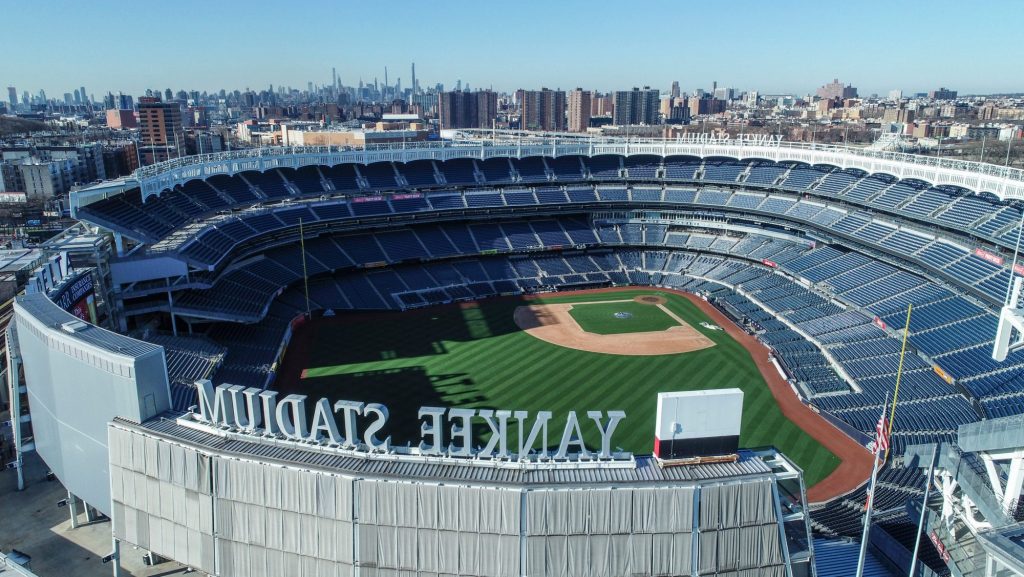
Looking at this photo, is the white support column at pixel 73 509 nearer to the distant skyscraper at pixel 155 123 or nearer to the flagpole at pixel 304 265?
the flagpole at pixel 304 265

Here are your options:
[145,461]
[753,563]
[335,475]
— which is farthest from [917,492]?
[145,461]

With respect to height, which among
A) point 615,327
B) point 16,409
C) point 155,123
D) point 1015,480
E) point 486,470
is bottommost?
point 615,327

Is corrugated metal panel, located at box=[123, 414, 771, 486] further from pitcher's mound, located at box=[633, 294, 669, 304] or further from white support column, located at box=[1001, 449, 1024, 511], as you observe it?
pitcher's mound, located at box=[633, 294, 669, 304]

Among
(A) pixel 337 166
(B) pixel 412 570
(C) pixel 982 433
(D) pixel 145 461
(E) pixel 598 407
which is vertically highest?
(A) pixel 337 166

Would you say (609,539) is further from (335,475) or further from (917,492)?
(917,492)

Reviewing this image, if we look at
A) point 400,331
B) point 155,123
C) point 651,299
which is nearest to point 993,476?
point 400,331

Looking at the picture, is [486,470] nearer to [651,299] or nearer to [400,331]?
[400,331]

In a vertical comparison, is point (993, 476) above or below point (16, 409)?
above
